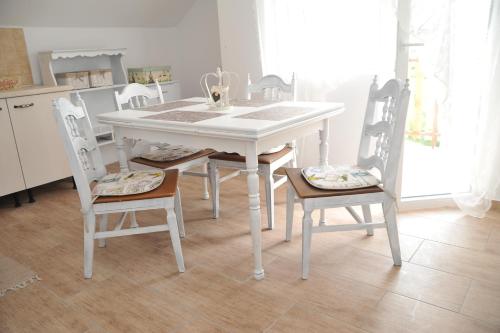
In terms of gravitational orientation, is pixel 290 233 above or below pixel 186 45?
below

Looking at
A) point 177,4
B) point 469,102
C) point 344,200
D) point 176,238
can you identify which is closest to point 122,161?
point 176,238

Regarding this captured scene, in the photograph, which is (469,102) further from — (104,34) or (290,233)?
(104,34)

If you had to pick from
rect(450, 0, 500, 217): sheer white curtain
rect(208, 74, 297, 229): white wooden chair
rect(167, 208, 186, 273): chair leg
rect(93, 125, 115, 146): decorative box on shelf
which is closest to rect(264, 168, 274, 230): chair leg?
rect(208, 74, 297, 229): white wooden chair

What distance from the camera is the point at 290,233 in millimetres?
2184

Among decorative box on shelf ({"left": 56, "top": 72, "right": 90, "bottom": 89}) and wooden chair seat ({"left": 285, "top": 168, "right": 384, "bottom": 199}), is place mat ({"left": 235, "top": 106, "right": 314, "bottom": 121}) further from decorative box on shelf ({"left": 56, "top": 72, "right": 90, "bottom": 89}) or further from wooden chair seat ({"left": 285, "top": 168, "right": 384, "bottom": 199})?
decorative box on shelf ({"left": 56, "top": 72, "right": 90, "bottom": 89})

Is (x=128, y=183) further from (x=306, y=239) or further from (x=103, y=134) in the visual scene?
(x=103, y=134)

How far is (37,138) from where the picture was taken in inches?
116

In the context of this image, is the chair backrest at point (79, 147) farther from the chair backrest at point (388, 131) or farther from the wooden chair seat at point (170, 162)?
the chair backrest at point (388, 131)

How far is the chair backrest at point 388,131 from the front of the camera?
168 centimetres

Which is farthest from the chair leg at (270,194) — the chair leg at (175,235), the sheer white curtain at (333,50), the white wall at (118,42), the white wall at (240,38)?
the white wall at (118,42)

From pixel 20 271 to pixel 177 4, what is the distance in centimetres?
294

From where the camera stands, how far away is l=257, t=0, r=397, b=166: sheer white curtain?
2566 mm

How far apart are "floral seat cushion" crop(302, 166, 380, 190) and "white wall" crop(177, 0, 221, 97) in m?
2.50

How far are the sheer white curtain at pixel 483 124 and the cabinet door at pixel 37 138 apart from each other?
2783 millimetres
